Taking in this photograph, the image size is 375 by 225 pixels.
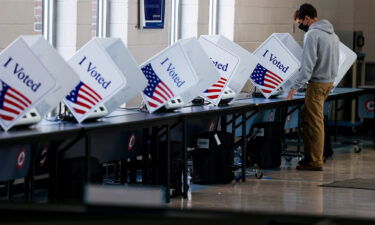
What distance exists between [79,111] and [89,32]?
81.7 inches

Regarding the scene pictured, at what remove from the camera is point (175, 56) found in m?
6.00

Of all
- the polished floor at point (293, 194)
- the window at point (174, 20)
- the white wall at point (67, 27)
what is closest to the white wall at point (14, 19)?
the white wall at point (67, 27)

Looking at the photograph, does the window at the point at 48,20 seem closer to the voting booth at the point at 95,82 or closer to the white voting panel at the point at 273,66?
the voting booth at the point at 95,82

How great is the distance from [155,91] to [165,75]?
0.13 metres

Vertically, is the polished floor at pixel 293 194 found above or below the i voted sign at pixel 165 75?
below

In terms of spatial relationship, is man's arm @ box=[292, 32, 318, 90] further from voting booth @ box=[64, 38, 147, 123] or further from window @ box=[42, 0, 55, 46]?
voting booth @ box=[64, 38, 147, 123]

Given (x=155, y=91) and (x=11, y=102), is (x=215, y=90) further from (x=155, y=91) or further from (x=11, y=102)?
(x=11, y=102)

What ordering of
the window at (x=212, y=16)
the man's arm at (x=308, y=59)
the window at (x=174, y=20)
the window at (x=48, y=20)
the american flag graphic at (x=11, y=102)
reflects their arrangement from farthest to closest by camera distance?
the window at (x=212, y=16), the window at (x=174, y=20), the man's arm at (x=308, y=59), the window at (x=48, y=20), the american flag graphic at (x=11, y=102)

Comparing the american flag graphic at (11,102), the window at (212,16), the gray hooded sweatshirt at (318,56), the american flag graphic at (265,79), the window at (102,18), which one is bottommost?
the american flag graphic at (11,102)

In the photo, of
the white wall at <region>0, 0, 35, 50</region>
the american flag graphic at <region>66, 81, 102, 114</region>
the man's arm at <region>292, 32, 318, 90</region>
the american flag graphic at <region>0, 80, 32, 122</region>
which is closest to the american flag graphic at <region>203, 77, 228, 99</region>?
the man's arm at <region>292, 32, 318, 90</region>

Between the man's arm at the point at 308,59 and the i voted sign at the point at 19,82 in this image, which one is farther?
the man's arm at the point at 308,59

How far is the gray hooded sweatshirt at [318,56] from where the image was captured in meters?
7.59

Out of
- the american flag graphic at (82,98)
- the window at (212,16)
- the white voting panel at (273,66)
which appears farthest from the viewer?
the window at (212,16)

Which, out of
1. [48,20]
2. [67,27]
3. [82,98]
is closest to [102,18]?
[67,27]
